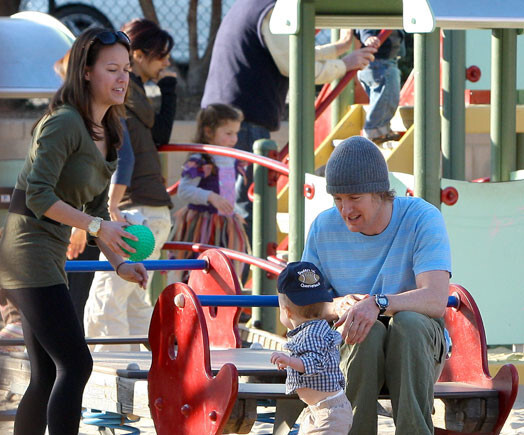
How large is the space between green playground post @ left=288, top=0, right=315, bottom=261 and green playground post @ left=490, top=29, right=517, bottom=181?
1480mm

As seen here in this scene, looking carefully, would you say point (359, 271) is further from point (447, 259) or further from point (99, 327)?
point (99, 327)

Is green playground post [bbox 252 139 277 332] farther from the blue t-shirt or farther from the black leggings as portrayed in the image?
the black leggings

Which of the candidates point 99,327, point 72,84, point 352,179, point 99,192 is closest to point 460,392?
point 352,179

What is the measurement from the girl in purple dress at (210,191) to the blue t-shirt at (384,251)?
2851mm

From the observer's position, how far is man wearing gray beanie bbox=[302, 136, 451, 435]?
3020mm

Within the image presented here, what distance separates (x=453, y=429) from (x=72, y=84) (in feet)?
5.12

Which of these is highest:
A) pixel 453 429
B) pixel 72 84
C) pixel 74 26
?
pixel 74 26

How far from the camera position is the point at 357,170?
3.20 metres

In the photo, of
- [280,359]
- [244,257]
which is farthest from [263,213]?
[280,359]

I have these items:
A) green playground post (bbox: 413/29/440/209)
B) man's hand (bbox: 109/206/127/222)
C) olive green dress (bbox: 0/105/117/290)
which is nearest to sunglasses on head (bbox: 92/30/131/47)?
olive green dress (bbox: 0/105/117/290)

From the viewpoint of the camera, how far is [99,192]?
10.9 ft

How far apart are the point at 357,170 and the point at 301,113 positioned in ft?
6.54

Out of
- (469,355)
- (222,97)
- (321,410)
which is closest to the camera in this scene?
(321,410)

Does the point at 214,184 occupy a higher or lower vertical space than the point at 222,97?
lower
